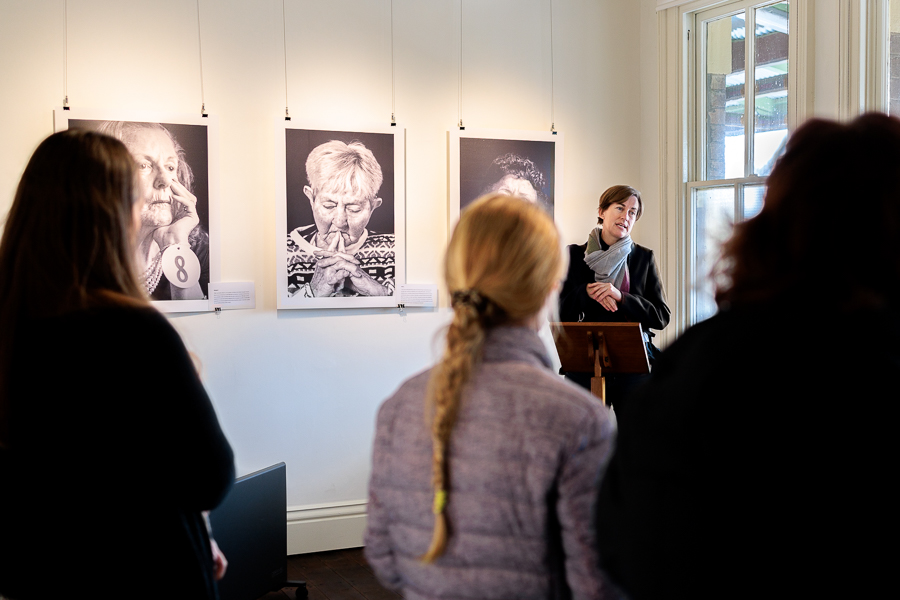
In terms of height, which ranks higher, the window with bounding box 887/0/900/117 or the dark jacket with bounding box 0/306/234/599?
the window with bounding box 887/0/900/117

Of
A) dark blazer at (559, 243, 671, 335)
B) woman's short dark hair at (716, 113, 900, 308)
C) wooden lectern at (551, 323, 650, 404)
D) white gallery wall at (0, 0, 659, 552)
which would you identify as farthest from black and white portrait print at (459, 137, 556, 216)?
woman's short dark hair at (716, 113, 900, 308)

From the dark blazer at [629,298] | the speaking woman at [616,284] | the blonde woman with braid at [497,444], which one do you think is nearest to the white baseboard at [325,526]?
the speaking woman at [616,284]

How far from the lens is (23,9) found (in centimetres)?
346

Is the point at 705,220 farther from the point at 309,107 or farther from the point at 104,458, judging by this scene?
the point at 104,458

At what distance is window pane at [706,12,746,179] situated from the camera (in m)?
4.33

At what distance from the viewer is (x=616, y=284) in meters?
3.72

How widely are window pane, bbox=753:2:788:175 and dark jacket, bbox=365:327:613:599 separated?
3.26m

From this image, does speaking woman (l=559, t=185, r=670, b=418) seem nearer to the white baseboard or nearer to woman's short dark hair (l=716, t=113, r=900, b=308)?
the white baseboard

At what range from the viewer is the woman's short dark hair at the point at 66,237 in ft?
4.42

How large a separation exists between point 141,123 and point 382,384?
176cm

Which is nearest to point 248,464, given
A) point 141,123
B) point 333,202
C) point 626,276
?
point 333,202

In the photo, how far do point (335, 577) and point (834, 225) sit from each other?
3.28 meters

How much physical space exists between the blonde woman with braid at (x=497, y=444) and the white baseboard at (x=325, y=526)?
9.05 feet

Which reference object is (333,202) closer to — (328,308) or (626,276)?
(328,308)
